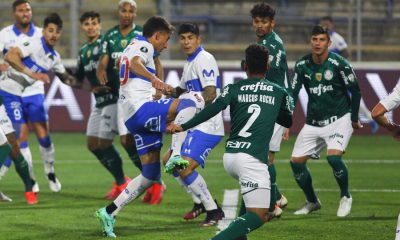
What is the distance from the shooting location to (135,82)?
1001 cm

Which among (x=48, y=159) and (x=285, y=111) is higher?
(x=285, y=111)

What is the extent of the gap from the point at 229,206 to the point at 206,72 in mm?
2009

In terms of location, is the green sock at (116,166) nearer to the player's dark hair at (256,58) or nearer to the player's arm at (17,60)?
the player's arm at (17,60)

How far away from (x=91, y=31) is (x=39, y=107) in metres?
1.34

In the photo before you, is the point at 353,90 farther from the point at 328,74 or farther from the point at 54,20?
the point at 54,20

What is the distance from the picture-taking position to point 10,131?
40.6 ft

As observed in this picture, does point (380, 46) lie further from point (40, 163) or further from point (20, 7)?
→ point (20, 7)

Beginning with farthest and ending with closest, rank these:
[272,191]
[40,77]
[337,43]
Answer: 1. [337,43]
2. [40,77]
3. [272,191]

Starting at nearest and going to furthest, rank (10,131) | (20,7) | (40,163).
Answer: (10,131), (20,7), (40,163)

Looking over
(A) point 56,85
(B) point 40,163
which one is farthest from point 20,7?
(A) point 56,85

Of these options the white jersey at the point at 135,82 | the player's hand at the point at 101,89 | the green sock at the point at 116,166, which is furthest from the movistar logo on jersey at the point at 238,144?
the green sock at the point at 116,166

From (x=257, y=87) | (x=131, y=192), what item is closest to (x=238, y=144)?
(x=257, y=87)

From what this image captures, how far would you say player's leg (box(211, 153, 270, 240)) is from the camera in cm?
795

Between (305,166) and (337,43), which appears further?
(337,43)
